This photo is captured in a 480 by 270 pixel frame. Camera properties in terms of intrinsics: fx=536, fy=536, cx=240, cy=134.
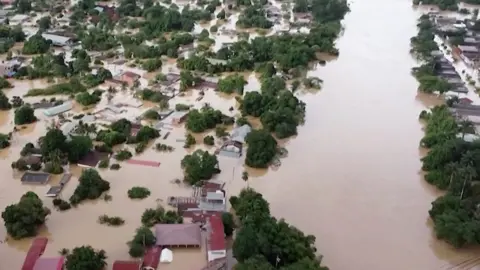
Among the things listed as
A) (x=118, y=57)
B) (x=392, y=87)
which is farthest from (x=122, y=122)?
(x=392, y=87)

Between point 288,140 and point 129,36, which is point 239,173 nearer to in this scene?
point 288,140

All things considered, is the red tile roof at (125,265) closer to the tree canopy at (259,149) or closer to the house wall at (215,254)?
the house wall at (215,254)

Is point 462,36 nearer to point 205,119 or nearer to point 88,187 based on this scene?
point 205,119

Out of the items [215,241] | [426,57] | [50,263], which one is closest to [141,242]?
[215,241]

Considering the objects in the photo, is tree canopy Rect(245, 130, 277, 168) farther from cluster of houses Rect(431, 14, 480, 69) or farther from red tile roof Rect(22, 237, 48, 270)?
cluster of houses Rect(431, 14, 480, 69)

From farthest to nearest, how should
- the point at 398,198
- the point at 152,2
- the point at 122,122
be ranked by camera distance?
1. the point at 152,2
2. the point at 122,122
3. the point at 398,198

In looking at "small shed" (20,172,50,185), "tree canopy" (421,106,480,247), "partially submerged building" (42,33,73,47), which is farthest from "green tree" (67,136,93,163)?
"partially submerged building" (42,33,73,47)

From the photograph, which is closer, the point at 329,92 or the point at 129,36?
the point at 329,92

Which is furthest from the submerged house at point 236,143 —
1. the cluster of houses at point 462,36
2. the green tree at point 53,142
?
the cluster of houses at point 462,36
